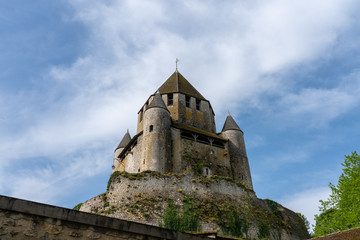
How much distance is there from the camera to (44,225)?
5340 mm

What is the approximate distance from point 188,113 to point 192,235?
952 inches

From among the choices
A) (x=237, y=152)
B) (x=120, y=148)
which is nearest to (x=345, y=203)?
(x=237, y=152)

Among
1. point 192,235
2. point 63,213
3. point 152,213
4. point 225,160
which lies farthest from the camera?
point 225,160

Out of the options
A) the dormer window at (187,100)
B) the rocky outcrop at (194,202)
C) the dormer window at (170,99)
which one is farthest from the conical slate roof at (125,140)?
the rocky outcrop at (194,202)

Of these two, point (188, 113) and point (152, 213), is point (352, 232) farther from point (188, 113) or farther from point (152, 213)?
point (188, 113)

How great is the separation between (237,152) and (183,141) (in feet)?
19.3

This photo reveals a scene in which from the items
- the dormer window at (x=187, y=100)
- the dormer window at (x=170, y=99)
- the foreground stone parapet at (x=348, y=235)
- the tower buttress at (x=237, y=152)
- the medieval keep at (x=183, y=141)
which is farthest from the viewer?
the dormer window at (x=187, y=100)

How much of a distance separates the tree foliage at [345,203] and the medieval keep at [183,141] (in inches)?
342

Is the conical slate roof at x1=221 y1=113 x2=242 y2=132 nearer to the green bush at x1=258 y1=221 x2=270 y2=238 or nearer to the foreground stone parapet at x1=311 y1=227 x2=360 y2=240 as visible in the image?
the green bush at x1=258 y1=221 x2=270 y2=238

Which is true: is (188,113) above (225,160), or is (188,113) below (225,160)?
above

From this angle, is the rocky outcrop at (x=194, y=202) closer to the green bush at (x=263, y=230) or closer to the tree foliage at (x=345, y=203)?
the green bush at (x=263, y=230)

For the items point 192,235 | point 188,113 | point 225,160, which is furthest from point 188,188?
point 192,235

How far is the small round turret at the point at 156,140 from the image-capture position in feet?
78.1

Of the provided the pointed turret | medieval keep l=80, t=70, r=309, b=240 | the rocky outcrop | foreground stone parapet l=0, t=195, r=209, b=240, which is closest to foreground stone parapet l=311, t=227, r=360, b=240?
foreground stone parapet l=0, t=195, r=209, b=240
